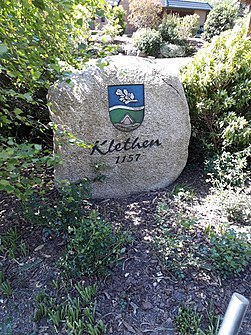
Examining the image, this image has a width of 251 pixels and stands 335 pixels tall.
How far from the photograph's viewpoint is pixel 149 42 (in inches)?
500

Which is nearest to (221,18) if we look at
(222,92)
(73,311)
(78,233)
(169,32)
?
(169,32)

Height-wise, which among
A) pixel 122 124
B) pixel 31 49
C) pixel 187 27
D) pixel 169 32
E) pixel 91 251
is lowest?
pixel 91 251

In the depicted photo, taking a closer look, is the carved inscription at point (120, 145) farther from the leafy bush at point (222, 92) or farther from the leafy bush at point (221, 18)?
the leafy bush at point (221, 18)

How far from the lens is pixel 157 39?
41.9ft

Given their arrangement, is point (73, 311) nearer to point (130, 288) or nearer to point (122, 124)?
point (130, 288)

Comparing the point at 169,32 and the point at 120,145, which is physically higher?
the point at 169,32

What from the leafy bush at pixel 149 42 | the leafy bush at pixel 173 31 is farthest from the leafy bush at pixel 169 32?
the leafy bush at pixel 149 42

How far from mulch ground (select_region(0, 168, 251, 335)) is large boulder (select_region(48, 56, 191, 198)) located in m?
0.72

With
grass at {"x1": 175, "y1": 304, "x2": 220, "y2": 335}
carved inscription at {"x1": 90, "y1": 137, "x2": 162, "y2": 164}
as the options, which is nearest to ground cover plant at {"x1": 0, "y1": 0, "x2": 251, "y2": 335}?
grass at {"x1": 175, "y1": 304, "x2": 220, "y2": 335}

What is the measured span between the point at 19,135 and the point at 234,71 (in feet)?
8.60

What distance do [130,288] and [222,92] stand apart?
235 cm

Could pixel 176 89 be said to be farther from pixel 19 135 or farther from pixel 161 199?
pixel 19 135

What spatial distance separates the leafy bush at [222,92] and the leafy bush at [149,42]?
1008 cm

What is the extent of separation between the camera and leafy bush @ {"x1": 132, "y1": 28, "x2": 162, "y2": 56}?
12711 mm
